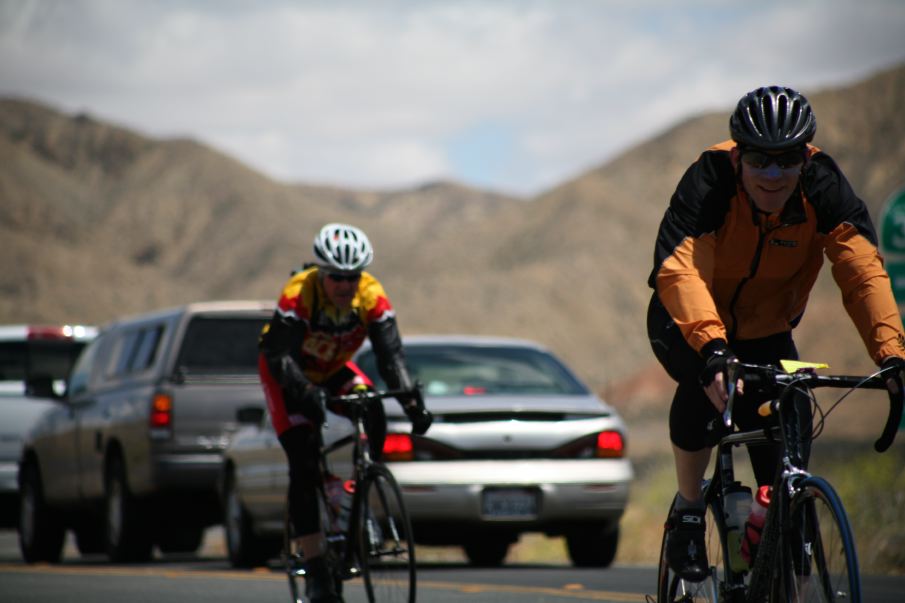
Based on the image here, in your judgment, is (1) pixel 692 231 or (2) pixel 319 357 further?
(2) pixel 319 357

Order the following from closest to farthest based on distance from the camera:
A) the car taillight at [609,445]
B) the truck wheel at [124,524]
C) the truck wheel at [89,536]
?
the car taillight at [609,445]
the truck wheel at [124,524]
the truck wheel at [89,536]

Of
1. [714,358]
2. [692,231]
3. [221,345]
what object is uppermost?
[221,345]

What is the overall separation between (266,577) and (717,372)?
724 centimetres

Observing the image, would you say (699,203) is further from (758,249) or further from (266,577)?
(266,577)

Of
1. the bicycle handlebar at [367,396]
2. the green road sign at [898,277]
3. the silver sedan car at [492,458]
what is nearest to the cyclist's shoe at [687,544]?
the bicycle handlebar at [367,396]

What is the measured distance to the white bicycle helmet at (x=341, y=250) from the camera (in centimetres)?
802

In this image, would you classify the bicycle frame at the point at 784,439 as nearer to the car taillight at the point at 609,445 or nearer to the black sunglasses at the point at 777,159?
the black sunglasses at the point at 777,159

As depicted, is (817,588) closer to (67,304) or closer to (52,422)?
(52,422)

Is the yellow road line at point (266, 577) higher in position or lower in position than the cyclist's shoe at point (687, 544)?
lower

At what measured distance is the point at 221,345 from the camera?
14336mm

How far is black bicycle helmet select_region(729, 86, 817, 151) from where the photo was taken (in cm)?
528

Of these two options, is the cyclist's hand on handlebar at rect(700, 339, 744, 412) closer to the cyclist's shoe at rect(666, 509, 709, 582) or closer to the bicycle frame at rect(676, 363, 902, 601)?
the bicycle frame at rect(676, 363, 902, 601)

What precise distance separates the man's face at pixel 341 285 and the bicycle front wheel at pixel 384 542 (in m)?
0.82

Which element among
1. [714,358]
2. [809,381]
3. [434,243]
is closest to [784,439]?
[809,381]
